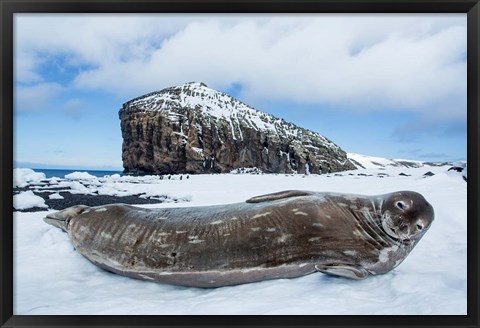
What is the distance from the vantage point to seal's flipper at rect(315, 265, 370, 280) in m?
2.21

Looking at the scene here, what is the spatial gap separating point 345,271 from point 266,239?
0.52m

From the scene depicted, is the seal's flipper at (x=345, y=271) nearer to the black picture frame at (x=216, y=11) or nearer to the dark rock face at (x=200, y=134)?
the black picture frame at (x=216, y=11)

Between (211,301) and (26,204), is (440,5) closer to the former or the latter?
(211,301)

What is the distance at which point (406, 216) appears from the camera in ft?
7.70

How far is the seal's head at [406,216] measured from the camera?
2316 millimetres

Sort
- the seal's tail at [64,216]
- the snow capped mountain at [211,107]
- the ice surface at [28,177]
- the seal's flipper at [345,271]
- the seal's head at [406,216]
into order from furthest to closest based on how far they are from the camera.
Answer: the snow capped mountain at [211,107], the ice surface at [28,177], the seal's tail at [64,216], the seal's head at [406,216], the seal's flipper at [345,271]

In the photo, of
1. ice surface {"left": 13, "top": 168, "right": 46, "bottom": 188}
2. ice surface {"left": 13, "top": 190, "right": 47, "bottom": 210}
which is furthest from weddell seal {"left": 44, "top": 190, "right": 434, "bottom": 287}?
ice surface {"left": 13, "top": 168, "right": 46, "bottom": 188}

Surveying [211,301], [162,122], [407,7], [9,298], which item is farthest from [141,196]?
[162,122]

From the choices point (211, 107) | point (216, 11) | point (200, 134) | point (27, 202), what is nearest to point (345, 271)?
point (216, 11)

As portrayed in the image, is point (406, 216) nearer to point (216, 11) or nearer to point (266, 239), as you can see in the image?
point (266, 239)

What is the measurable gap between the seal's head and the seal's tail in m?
2.32

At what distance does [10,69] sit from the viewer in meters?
2.36

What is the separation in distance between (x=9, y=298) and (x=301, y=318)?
1.82 meters

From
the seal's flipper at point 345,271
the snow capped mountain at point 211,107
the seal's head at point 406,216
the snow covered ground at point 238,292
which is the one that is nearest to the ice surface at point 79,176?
the snow covered ground at point 238,292
